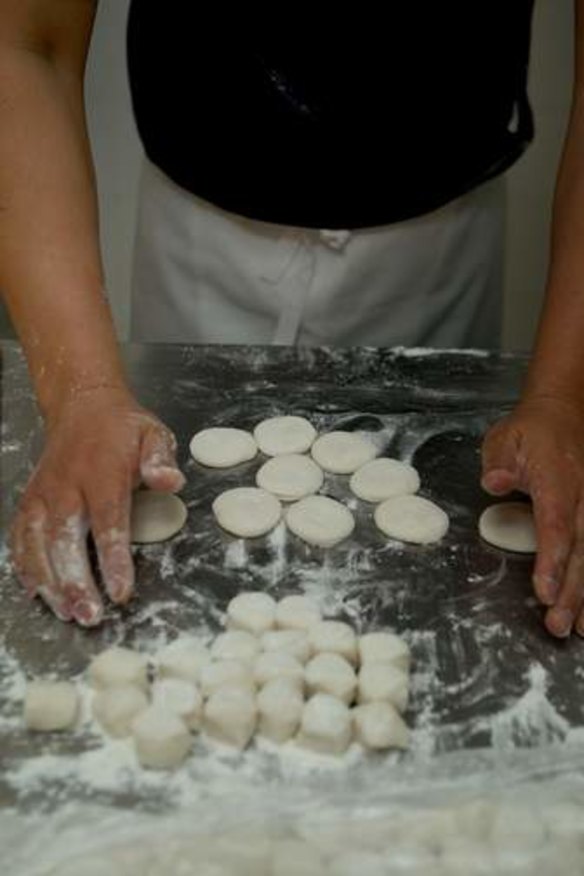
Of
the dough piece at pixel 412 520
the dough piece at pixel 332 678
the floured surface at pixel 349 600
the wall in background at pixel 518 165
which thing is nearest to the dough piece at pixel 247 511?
the floured surface at pixel 349 600

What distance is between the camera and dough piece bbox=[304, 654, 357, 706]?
1.08m

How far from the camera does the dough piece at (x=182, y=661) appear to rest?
1.09 m

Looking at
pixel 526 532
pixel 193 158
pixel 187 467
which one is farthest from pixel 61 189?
pixel 526 532

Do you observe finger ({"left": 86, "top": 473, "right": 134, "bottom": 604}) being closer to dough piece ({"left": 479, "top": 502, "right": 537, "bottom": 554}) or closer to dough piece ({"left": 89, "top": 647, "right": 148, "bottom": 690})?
dough piece ({"left": 89, "top": 647, "right": 148, "bottom": 690})

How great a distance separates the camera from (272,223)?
1.62m

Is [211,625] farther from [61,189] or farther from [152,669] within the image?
[61,189]

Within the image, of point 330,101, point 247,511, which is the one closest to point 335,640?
point 247,511

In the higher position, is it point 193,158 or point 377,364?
point 193,158

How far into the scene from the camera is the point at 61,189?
1435 mm

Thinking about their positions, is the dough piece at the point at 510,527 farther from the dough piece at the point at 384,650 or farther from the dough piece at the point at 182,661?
the dough piece at the point at 182,661

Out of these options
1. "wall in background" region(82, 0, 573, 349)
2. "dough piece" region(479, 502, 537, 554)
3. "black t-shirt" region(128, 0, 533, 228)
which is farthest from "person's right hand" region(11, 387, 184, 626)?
"wall in background" region(82, 0, 573, 349)

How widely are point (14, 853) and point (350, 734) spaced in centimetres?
33

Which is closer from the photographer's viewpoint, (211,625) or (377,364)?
(211,625)

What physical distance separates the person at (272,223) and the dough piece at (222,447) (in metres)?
0.14
